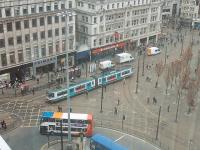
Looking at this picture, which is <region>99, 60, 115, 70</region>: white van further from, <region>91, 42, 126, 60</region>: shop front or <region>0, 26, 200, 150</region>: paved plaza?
<region>0, 26, 200, 150</region>: paved plaza

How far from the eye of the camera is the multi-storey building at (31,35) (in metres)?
68.0

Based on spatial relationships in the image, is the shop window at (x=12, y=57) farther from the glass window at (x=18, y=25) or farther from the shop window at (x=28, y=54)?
the glass window at (x=18, y=25)

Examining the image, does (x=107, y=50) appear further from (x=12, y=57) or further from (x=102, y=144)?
(x=102, y=144)

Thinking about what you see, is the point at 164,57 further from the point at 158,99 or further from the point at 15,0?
the point at 15,0

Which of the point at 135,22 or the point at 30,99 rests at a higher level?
the point at 135,22

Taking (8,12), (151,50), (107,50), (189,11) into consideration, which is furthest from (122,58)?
(189,11)

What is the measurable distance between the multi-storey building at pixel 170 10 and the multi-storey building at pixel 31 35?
200 ft

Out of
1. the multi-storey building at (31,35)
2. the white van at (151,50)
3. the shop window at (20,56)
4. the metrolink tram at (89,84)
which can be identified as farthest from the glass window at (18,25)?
the white van at (151,50)

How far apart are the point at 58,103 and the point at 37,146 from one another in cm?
1562

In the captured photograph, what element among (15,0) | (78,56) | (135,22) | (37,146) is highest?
(15,0)

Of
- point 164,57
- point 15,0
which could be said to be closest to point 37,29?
point 15,0

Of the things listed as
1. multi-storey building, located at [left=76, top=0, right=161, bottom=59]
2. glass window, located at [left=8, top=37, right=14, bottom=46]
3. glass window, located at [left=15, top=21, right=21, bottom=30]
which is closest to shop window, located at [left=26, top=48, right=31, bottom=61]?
glass window, located at [left=8, top=37, right=14, bottom=46]

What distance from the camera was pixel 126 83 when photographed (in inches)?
3007

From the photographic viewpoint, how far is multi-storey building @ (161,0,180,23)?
429 feet
